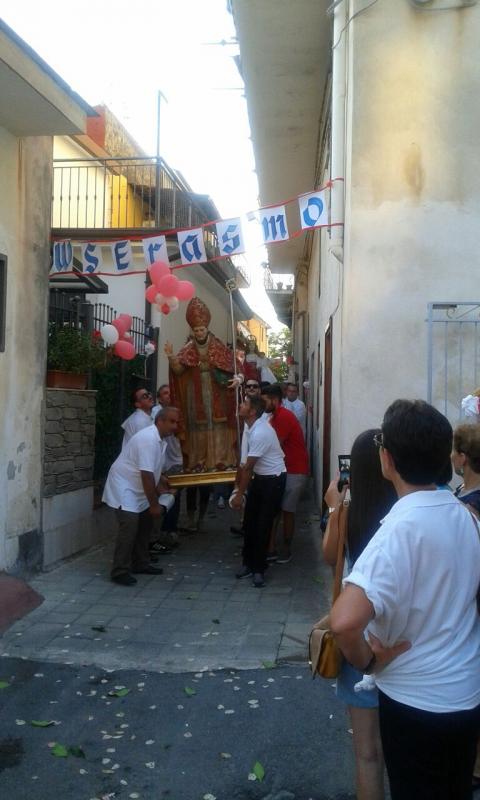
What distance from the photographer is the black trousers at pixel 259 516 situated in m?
7.11

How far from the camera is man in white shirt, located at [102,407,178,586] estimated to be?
6.96 metres

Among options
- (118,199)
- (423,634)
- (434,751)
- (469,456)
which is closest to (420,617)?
(423,634)

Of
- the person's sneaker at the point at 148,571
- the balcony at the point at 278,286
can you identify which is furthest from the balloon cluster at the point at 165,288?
the balcony at the point at 278,286

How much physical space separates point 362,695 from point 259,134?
28.4 feet

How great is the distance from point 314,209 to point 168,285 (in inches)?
82.2

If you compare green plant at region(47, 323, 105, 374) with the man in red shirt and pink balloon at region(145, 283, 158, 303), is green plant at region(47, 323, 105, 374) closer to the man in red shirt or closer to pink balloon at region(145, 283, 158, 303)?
pink balloon at region(145, 283, 158, 303)

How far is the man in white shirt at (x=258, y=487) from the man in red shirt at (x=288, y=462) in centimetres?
64

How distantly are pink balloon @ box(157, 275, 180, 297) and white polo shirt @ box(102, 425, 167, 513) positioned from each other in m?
2.01

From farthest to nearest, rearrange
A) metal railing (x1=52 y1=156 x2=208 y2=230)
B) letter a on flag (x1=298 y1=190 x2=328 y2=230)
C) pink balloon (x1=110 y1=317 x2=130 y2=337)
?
metal railing (x1=52 y1=156 x2=208 y2=230) < pink balloon (x1=110 y1=317 x2=130 y2=337) < letter a on flag (x1=298 y1=190 x2=328 y2=230)

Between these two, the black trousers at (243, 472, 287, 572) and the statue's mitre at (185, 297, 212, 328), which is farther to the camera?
the statue's mitre at (185, 297, 212, 328)

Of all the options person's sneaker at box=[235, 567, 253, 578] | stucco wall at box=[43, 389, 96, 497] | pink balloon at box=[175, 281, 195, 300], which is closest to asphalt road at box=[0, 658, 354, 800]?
person's sneaker at box=[235, 567, 253, 578]

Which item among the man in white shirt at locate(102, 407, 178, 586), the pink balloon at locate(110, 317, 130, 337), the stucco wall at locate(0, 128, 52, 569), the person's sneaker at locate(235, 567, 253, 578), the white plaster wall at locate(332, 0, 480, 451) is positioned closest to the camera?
the white plaster wall at locate(332, 0, 480, 451)

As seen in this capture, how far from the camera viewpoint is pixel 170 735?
401 cm

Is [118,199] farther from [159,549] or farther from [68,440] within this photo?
[159,549]
